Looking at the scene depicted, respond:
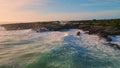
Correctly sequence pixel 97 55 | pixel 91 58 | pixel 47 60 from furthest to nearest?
pixel 97 55, pixel 91 58, pixel 47 60

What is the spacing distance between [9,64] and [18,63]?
560 millimetres

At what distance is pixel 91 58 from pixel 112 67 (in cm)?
247

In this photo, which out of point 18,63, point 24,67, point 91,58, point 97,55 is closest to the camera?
point 24,67

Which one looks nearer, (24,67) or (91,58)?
(24,67)

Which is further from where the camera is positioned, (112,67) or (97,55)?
(97,55)

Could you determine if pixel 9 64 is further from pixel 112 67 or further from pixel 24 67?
pixel 112 67

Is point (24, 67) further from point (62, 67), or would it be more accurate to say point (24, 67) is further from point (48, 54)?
point (48, 54)

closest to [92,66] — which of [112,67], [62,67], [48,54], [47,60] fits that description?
[112,67]

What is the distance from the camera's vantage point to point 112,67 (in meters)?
11.6

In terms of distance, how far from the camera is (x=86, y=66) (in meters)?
11.5

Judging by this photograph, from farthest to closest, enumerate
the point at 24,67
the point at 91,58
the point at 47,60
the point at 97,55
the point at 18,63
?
the point at 97,55
the point at 91,58
the point at 47,60
the point at 18,63
the point at 24,67

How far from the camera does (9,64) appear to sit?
1167 centimetres

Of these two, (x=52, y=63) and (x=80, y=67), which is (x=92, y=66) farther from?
(x=52, y=63)

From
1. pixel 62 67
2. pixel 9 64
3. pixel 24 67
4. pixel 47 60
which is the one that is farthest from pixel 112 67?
pixel 9 64
